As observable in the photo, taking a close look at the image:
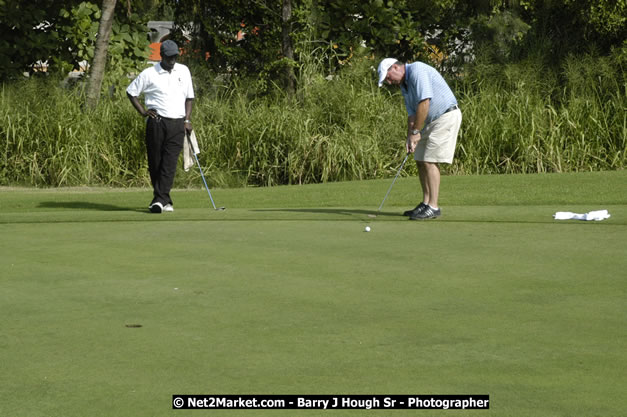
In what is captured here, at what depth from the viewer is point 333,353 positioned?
390 cm

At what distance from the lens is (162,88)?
10219mm

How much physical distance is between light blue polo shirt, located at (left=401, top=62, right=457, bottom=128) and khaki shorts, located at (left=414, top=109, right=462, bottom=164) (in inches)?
2.8

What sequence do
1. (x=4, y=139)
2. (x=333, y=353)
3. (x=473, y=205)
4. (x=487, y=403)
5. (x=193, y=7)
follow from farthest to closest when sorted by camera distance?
(x=193, y=7), (x=4, y=139), (x=473, y=205), (x=333, y=353), (x=487, y=403)

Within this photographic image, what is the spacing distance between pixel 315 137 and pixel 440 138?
19.2 ft

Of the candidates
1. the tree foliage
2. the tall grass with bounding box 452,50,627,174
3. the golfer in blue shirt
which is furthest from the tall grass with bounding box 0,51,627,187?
the golfer in blue shirt

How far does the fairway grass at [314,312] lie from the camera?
3.43 m

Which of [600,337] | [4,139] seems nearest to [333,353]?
[600,337]

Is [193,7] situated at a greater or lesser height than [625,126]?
greater

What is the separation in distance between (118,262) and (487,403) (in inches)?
143

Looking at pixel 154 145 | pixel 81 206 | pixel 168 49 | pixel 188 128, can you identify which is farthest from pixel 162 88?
pixel 81 206

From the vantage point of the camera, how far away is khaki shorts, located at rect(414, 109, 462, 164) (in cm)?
889

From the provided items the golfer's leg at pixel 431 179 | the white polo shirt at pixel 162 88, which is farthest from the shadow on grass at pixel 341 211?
the white polo shirt at pixel 162 88

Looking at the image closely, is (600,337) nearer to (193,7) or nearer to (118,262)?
(118,262)

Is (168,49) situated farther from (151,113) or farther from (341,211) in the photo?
(341,211)
